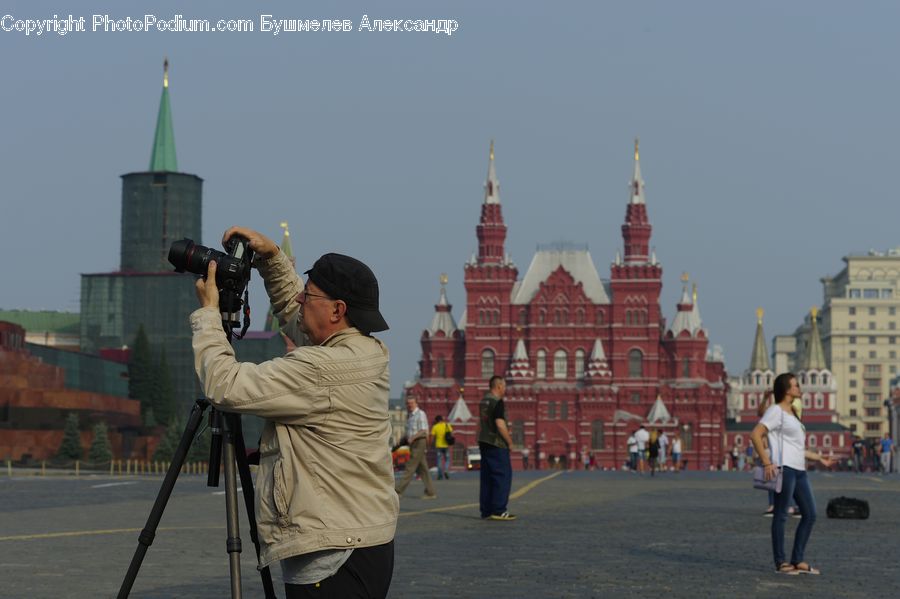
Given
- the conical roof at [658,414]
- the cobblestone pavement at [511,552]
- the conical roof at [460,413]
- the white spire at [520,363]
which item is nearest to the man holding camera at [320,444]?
the cobblestone pavement at [511,552]

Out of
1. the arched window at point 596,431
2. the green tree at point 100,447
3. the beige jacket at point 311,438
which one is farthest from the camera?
the arched window at point 596,431

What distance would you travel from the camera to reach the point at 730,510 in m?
22.0

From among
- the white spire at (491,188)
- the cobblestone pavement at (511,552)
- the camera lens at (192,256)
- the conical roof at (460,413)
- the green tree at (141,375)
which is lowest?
the cobblestone pavement at (511,552)

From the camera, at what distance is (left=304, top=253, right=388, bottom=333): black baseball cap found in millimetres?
5262

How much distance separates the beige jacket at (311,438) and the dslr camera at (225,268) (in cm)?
12

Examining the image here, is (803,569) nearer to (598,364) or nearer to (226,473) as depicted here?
(226,473)

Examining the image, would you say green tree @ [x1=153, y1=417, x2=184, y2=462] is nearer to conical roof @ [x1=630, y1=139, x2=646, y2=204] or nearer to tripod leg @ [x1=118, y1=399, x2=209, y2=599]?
conical roof @ [x1=630, y1=139, x2=646, y2=204]

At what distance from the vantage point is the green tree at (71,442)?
69.2 metres

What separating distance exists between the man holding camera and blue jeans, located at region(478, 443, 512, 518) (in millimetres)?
12507

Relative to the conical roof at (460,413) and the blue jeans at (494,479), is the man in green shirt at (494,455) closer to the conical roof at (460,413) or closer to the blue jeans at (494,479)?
the blue jeans at (494,479)

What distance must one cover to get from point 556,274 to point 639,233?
760 centimetres

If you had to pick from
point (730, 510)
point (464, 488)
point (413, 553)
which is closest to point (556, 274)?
point (464, 488)

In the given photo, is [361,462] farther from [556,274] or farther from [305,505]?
[556,274]

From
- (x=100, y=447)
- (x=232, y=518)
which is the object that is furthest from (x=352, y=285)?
(x=100, y=447)
